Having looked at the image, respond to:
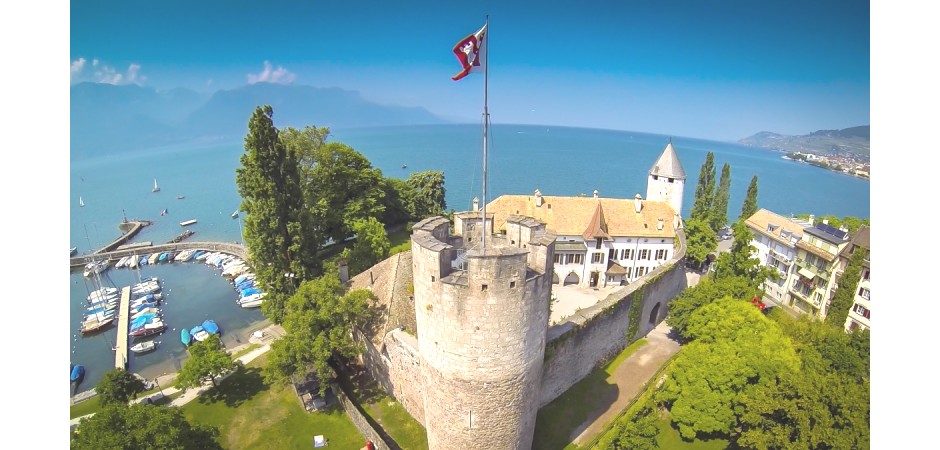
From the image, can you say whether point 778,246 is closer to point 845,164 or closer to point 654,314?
point 654,314

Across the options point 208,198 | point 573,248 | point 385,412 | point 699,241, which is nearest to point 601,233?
point 573,248

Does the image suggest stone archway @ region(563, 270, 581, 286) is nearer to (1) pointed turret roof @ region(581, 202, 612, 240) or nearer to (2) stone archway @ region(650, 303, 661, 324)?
(1) pointed turret roof @ region(581, 202, 612, 240)

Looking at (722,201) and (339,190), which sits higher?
(339,190)

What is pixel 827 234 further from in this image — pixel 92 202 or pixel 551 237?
pixel 92 202

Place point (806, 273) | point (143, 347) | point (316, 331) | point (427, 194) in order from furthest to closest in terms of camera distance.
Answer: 1. point (427, 194)
2. point (806, 273)
3. point (143, 347)
4. point (316, 331)

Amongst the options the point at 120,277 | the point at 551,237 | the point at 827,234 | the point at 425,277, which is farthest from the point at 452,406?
the point at 120,277

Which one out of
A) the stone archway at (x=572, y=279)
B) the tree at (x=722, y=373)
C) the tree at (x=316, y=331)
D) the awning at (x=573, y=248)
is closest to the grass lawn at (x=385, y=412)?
the tree at (x=316, y=331)
